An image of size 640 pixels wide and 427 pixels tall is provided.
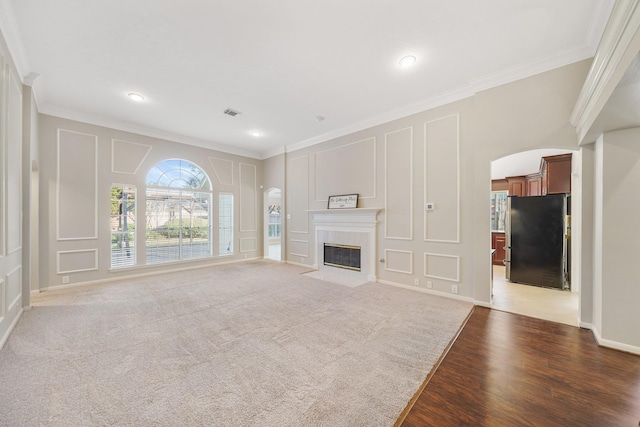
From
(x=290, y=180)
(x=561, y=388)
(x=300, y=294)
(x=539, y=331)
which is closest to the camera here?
(x=561, y=388)

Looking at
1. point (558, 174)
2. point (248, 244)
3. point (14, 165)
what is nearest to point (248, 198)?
point (248, 244)

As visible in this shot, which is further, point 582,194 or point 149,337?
point 582,194

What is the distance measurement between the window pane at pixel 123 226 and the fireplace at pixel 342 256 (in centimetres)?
424

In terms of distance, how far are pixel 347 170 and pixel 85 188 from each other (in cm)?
516

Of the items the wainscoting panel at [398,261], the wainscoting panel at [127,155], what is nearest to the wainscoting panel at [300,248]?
the wainscoting panel at [398,261]

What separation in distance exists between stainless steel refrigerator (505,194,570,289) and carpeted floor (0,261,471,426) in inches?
88.5

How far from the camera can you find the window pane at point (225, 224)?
22.3 ft

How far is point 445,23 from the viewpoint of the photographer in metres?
2.47

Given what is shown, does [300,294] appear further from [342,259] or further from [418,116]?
[418,116]

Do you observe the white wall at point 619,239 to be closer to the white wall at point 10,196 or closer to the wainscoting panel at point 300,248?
the wainscoting panel at point 300,248

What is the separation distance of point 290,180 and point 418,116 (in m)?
3.68

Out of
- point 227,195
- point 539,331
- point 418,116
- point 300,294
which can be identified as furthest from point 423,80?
point 227,195

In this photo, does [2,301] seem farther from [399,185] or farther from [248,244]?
[399,185]

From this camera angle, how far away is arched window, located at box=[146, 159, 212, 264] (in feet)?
18.6
